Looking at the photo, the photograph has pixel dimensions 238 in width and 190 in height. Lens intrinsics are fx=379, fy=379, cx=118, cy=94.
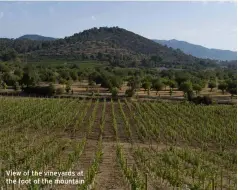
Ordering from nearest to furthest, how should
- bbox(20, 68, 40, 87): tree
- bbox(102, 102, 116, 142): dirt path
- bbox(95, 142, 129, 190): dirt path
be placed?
bbox(95, 142, 129, 190): dirt path, bbox(102, 102, 116, 142): dirt path, bbox(20, 68, 40, 87): tree

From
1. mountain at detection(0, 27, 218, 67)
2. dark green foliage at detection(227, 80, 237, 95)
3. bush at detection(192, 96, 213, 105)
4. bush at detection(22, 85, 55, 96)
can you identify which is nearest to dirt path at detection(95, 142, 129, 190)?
bush at detection(192, 96, 213, 105)

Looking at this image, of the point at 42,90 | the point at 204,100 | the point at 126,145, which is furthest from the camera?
the point at 42,90

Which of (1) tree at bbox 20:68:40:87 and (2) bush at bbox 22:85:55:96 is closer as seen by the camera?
(2) bush at bbox 22:85:55:96

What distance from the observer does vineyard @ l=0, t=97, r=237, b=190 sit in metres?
12.9

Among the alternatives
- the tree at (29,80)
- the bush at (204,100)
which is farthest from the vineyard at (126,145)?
the tree at (29,80)

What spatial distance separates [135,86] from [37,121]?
1165 inches

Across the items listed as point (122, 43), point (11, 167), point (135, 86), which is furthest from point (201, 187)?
point (122, 43)

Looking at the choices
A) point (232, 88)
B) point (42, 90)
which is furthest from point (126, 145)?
point (232, 88)

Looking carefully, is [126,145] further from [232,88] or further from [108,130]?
[232,88]

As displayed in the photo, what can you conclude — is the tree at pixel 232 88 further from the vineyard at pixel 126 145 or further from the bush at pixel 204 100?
the vineyard at pixel 126 145

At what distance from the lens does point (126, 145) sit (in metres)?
20.9

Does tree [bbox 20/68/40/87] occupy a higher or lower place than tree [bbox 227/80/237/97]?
higher

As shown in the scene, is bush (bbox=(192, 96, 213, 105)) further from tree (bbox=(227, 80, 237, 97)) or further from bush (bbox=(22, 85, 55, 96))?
bush (bbox=(22, 85, 55, 96))

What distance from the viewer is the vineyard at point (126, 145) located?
12.9 m
